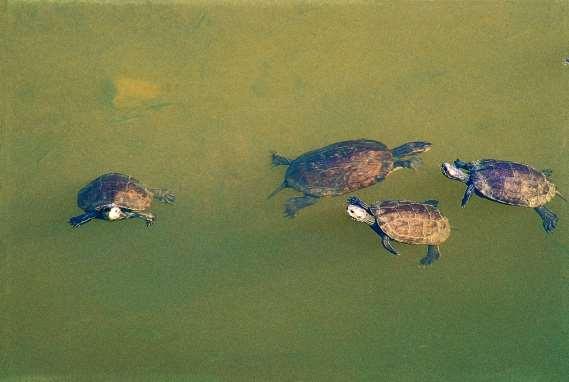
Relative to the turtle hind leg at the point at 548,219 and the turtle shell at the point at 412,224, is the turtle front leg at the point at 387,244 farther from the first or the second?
the turtle hind leg at the point at 548,219

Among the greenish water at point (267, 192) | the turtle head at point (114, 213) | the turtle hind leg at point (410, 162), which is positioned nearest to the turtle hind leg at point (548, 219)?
the greenish water at point (267, 192)

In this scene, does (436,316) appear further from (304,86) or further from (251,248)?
(304,86)

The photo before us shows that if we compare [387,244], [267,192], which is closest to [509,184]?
[387,244]

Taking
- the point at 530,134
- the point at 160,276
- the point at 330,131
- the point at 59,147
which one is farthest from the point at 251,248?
the point at 530,134

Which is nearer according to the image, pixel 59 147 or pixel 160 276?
pixel 160 276

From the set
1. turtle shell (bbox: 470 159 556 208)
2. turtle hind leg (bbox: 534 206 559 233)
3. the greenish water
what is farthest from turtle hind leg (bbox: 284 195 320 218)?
turtle hind leg (bbox: 534 206 559 233)

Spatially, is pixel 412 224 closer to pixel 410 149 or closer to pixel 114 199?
pixel 410 149
